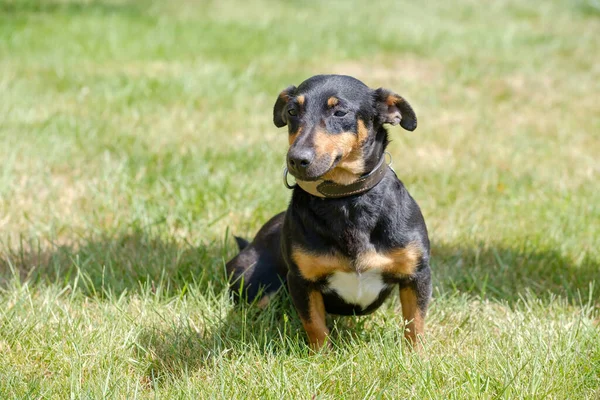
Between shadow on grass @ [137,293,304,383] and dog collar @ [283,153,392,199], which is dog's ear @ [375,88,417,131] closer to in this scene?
dog collar @ [283,153,392,199]

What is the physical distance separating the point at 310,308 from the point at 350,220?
392 mm

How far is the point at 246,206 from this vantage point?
4586 mm

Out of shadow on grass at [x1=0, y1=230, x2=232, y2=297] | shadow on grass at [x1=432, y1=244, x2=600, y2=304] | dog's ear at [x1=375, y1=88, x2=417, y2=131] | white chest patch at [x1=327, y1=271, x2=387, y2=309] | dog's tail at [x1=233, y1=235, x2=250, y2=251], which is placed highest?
dog's ear at [x1=375, y1=88, x2=417, y2=131]

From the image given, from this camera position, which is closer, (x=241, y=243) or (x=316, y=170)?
(x=316, y=170)

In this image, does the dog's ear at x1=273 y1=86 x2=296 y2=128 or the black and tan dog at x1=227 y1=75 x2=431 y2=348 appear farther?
the dog's ear at x1=273 y1=86 x2=296 y2=128

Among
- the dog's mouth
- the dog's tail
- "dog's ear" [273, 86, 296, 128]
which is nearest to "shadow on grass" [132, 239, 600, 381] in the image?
the dog's tail

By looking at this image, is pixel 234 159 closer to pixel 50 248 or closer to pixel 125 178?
pixel 125 178

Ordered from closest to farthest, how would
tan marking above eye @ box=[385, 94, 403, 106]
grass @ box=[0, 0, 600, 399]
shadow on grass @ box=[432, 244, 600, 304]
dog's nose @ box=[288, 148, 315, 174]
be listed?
dog's nose @ box=[288, 148, 315, 174] → grass @ box=[0, 0, 600, 399] → tan marking above eye @ box=[385, 94, 403, 106] → shadow on grass @ box=[432, 244, 600, 304]

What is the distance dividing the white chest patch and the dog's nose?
50 cm

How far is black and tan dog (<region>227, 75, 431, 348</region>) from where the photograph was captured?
2.92m

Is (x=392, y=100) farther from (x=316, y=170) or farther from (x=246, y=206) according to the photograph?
(x=246, y=206)

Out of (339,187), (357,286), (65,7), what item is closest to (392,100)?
(339,187)

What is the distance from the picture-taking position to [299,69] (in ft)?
27.0

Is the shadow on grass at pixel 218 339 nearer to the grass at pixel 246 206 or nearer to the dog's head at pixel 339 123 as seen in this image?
the grass at pixel 246 206
